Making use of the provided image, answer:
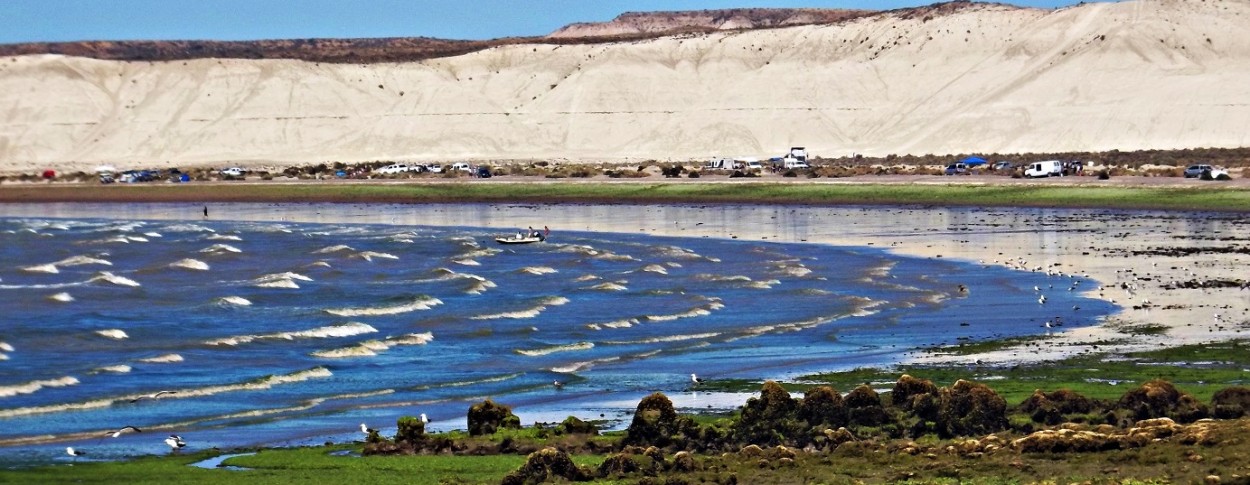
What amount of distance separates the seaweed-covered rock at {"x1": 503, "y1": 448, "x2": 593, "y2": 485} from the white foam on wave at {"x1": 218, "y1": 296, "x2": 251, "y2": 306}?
2721 centimetres

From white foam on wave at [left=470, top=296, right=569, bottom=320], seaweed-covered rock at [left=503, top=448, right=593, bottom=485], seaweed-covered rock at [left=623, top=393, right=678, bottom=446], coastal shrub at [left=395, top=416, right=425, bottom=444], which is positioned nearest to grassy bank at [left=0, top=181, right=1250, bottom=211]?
white foam on wave at [left=470, top=296, right=569, bottom=320]

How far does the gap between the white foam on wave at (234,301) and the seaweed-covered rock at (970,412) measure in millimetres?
26822

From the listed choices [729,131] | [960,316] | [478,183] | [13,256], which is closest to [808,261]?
[960,316]

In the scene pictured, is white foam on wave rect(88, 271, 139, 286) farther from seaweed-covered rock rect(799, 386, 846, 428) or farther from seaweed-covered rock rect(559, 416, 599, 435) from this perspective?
seaweed-covered rock rect(799, 386, 846, 428)

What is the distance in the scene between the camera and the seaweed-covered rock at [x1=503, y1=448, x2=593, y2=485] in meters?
16.7

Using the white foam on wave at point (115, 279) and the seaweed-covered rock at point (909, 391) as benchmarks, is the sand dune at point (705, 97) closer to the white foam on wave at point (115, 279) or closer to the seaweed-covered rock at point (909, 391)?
the white foam on wave at point (115, 279)

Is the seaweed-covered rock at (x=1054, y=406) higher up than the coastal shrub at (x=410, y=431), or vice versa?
the seaweed-covered rock at (x=1054, y=406)

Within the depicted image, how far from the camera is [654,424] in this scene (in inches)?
759

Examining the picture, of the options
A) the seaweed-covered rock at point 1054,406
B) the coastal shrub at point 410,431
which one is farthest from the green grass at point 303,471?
the seaweed-covered rock at point 1054,406

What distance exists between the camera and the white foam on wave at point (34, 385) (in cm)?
2752

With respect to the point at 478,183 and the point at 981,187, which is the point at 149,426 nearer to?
the point at 981,187

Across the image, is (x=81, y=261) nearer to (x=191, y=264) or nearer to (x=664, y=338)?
(x=191, y=264)

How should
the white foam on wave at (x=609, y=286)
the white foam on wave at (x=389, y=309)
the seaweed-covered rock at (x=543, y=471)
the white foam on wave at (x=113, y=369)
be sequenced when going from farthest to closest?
1. the white foam on wave at (x=609, y=286)
2. the white foam on wave at (x=389, y=309)
3. the white foam on wave at (x=113, y=369)
4. the seaweed-covered rock at (x=543, y=471)

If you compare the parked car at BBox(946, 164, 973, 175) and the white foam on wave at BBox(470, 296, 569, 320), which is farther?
the parked car at BBox(946, 164, 973, 175)
